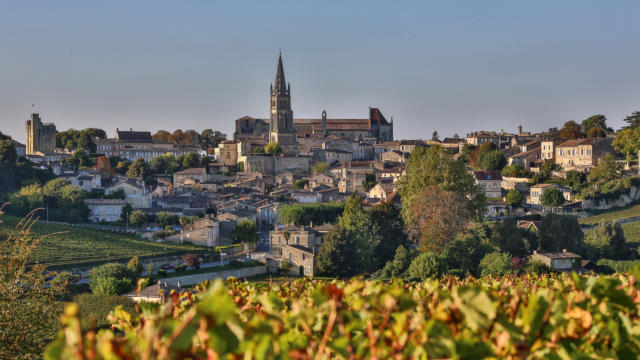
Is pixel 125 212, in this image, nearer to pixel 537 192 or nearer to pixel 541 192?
pixel 541 192

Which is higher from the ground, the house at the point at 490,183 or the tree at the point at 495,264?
the house at the point at 490,183

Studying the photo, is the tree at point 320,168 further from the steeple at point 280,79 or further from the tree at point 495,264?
the tree at point 495,264

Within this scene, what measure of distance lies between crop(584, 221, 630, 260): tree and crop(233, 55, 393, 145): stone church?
5046cm

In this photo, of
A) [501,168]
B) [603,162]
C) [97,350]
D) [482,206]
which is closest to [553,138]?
[501,168]

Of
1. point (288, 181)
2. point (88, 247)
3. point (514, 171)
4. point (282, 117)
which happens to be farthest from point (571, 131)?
point (88, 247)

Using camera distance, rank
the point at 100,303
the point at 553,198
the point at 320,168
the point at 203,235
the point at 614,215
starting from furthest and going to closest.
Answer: the point at 320,168 < the point at 553,198 < the point at 614,215 < the point at 203,235 < the point at 100,303

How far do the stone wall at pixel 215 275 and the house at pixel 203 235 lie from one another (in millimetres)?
6296

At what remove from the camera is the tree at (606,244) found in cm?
3659

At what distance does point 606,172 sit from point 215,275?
3343cm

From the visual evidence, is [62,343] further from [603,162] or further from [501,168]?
[501,168]

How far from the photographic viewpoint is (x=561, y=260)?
111 ft

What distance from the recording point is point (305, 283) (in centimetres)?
766

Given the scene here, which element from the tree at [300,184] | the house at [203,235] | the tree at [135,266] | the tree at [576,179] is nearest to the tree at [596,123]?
the tree at [576,179]

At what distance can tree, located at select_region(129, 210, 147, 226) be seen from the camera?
4525 cm
